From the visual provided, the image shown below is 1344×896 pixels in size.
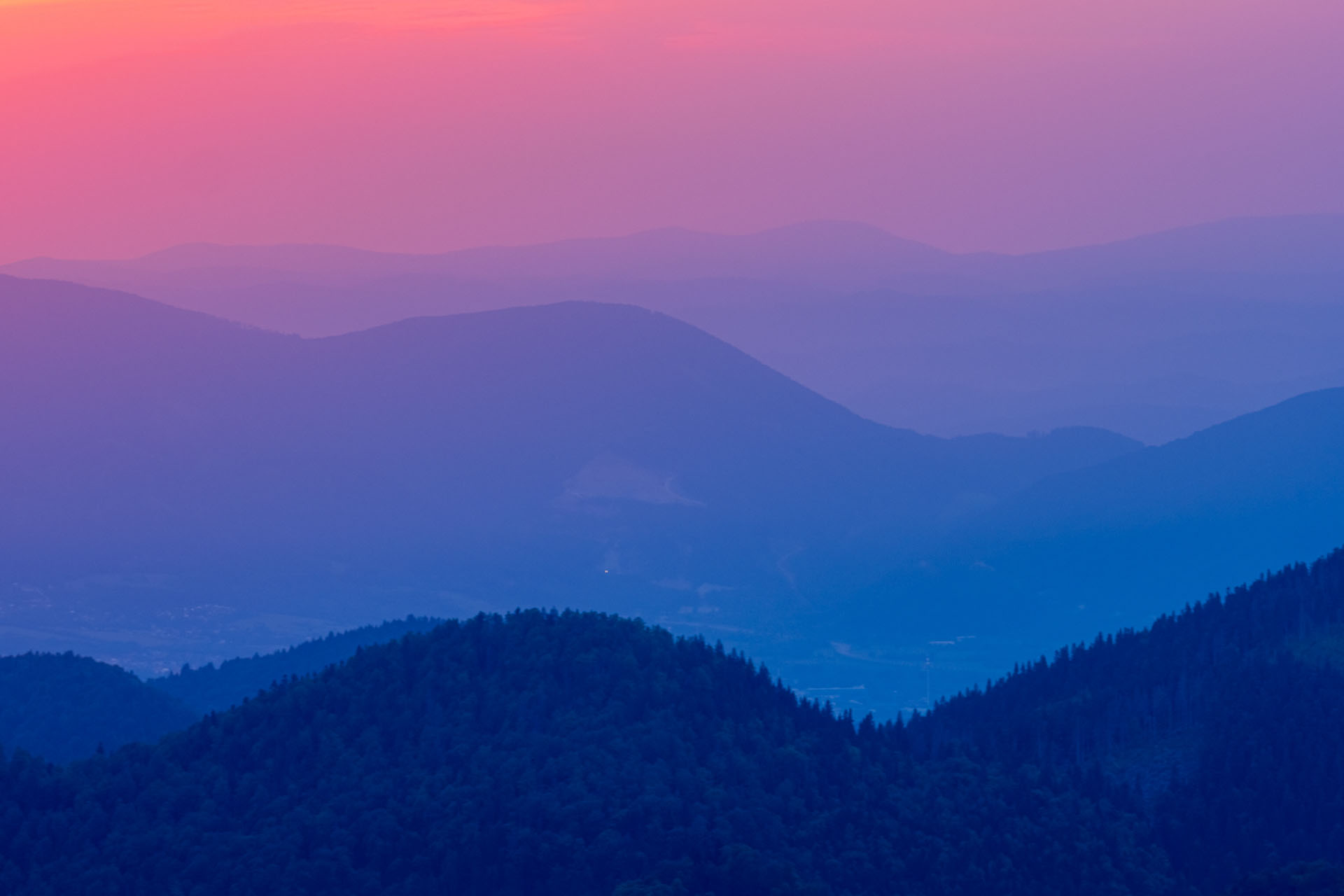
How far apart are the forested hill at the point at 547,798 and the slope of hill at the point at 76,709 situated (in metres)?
43.1

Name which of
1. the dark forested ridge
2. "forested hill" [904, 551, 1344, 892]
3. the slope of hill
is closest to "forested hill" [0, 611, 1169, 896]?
the dark forested ridge

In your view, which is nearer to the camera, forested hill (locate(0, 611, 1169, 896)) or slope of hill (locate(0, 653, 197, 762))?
forested hill (locate(0, 611, 1169, 896))

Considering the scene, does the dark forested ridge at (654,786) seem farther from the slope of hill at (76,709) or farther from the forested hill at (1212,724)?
the slope of hill at (76,709)

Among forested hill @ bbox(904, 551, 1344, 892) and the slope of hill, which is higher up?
the slope of hill

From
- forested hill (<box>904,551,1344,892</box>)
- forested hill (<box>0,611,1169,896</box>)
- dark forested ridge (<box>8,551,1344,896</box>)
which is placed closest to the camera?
forested hill (<box>0,611,1169,896</box>)

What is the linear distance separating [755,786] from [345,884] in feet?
71.1

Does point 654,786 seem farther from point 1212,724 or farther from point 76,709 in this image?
point 76,709

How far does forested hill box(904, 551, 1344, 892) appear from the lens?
404 feet

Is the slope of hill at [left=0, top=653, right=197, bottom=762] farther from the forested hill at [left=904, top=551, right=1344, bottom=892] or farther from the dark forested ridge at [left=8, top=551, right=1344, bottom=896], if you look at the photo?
the forested hill at [left=904, top=551, right=1344, bottom=892]

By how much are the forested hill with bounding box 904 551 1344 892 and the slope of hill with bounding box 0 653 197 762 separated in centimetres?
5882

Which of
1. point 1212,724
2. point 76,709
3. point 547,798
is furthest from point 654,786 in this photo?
point 76,709

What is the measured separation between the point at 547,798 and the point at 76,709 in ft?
234

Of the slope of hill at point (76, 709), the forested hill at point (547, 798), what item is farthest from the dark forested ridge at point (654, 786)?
the slope of hill at point (76, 709)

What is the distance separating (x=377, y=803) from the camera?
116 metres
